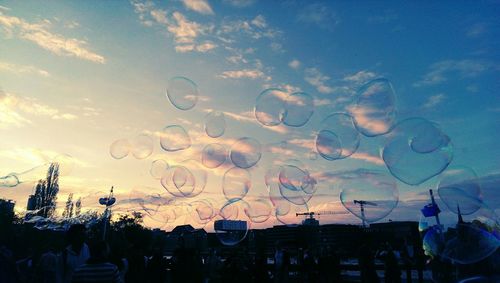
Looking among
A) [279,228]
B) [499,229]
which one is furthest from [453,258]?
[279,228]

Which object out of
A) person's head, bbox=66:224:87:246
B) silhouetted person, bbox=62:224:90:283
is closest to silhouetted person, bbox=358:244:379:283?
silhouetted person, bbox=62:224:90:283

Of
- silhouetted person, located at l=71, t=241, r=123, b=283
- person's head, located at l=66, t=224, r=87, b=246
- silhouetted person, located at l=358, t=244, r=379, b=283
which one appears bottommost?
silhouetted person, located at l=358, t=244, r=379, b=283

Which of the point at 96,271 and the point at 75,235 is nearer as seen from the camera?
the point at 96,271

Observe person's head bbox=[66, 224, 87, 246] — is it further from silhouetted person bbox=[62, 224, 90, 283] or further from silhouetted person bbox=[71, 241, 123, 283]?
silhouetted person bbox=[71, 241, 123, 283]

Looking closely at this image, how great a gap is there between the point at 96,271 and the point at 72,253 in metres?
2.12

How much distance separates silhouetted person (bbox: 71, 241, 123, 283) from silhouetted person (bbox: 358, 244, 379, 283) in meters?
8.10

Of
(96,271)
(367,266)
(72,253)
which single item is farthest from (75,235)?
(367,266)

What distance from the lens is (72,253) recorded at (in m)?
5.69

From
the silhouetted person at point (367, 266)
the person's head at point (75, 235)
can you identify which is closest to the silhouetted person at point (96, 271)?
the person's head at point (75, 235)

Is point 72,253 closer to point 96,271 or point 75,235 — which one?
point 75,235

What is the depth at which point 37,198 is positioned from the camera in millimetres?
54531

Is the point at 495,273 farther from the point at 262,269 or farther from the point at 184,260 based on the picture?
the point at 184,260

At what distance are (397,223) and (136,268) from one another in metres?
52.4

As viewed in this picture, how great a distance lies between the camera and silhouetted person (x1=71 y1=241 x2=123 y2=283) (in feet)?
12.9
